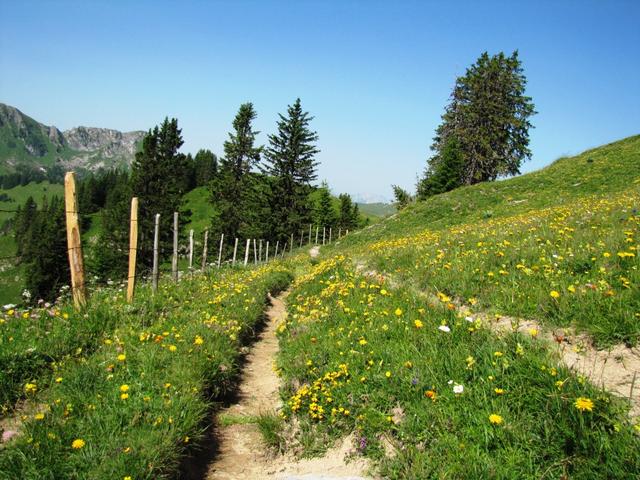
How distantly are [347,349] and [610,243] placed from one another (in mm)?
4955

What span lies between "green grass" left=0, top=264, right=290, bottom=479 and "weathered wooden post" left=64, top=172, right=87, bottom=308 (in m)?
0.68

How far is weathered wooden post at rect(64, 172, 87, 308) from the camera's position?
307 inches

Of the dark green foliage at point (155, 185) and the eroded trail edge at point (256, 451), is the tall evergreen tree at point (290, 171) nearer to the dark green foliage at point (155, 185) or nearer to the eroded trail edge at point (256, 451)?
the dark green foliage at point (155, 185)

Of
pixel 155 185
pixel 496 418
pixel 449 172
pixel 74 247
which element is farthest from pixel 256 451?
pixel 155 185

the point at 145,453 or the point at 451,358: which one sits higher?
the point at 451,358

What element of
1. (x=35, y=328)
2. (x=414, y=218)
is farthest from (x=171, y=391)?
(x=414, y=218)

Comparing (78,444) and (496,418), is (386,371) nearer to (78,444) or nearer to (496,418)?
(496,418)

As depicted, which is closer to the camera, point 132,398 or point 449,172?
point 132,398

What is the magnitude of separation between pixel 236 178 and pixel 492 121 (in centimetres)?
2919

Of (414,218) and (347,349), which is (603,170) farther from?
(347,349)

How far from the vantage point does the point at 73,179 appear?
25.9ft

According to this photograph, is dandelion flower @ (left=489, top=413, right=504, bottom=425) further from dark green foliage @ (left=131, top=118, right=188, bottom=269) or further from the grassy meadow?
dark green foliage @ (left=131, top=118, right=188, bottom=269)

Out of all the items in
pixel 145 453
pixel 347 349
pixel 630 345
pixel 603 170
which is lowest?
pixel 145 453

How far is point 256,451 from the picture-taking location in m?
4.81
